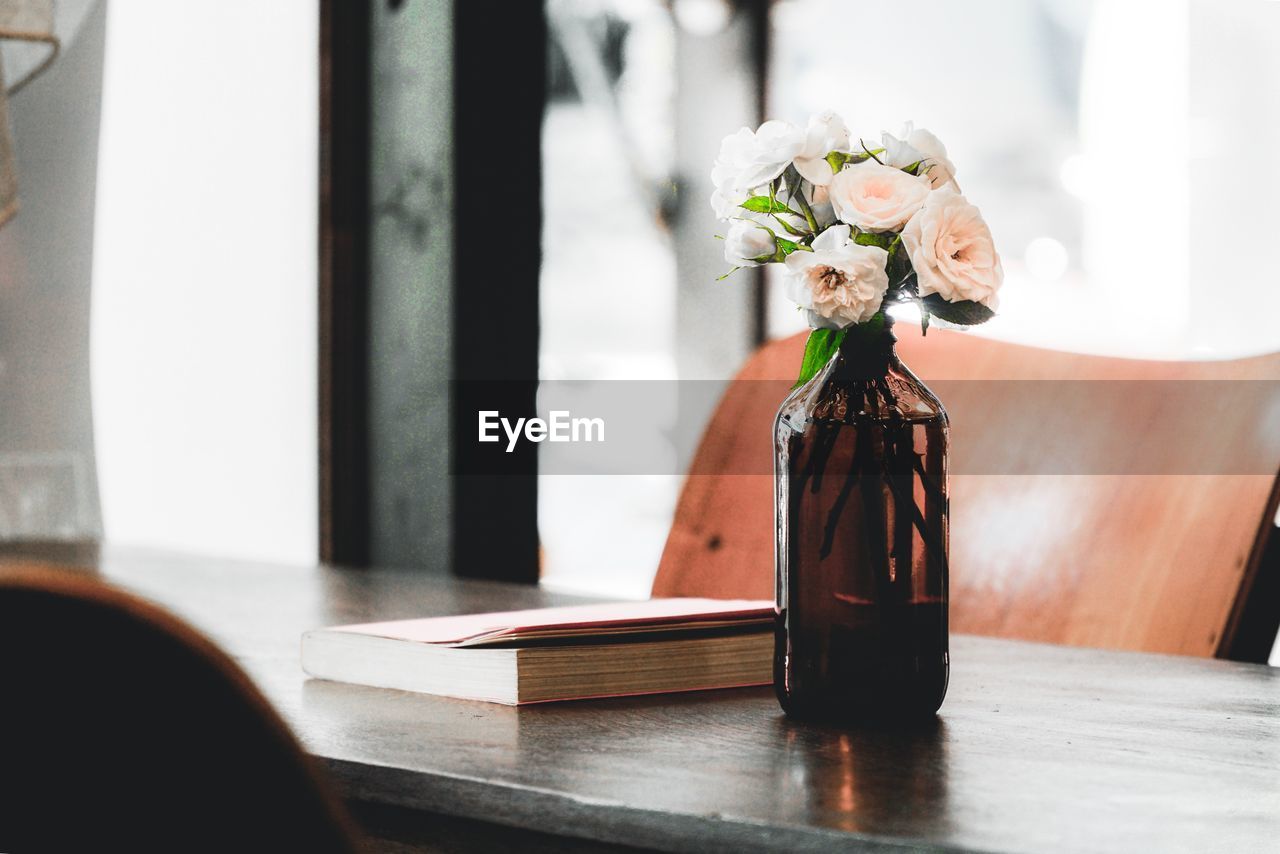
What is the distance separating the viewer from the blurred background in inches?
98.0

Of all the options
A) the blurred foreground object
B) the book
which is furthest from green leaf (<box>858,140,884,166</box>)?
the blurred foreground object

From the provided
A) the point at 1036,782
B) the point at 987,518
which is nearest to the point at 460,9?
the point at 987,518

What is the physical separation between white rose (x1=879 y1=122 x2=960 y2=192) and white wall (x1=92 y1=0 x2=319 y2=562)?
2.11 metres

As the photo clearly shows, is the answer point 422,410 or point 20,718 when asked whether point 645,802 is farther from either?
point 422,410

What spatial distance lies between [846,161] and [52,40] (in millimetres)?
2102

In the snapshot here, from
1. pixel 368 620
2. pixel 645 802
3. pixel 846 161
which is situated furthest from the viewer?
pixel 368 620

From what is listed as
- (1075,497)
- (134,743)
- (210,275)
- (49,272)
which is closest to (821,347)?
(134,743)

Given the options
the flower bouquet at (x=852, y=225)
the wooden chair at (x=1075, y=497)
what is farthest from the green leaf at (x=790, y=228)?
the wooden chair at (x=1075, y=497)

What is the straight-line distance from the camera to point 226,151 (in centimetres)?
270

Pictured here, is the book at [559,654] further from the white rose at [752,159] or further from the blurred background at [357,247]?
the blurred background at [357,247]

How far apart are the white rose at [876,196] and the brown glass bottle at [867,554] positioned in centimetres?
6

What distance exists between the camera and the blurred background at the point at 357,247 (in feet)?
8.16

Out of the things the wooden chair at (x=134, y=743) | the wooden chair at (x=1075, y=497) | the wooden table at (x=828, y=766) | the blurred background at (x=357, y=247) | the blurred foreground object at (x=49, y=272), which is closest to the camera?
the wooden chair at (x=134, y=743)

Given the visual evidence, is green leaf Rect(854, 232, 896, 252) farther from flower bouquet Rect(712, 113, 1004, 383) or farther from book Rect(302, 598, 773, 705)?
book Rect(302, 598, 773, 705)
